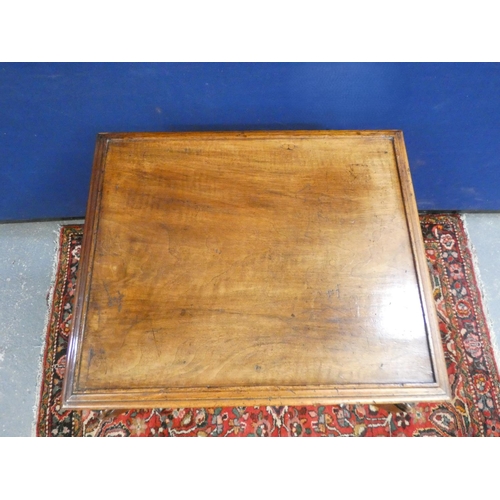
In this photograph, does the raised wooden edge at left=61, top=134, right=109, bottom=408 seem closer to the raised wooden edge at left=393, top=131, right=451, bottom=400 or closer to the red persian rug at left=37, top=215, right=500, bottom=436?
the red persian rug at left=37, top=215, right=500, bottom=436

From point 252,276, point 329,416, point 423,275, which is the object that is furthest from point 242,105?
point 329,416

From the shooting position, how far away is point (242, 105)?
3.12 feet

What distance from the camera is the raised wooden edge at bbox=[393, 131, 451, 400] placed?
708 mm

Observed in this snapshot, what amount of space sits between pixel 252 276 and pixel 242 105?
1.53 ft

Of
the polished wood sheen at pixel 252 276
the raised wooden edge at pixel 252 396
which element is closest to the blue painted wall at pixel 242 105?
the polished wood sheen at pixel 252 276

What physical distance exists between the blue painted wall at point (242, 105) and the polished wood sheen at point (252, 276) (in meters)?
0.12

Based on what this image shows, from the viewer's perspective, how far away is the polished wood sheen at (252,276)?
702mm

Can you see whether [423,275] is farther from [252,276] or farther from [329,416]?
[329,416]

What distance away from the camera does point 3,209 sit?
1326mm

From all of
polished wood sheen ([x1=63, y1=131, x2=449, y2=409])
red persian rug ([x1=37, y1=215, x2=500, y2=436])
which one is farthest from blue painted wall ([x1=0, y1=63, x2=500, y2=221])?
red persian rug ([x1=37, y1=215, x2=500, y2=436])

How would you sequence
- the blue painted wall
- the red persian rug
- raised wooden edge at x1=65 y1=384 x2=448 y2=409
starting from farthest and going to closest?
the red persian rug, the blue painted wall, raised wooden edge at x1=65 y1=384 x2=448 y2=409

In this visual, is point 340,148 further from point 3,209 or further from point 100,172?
point 3,209

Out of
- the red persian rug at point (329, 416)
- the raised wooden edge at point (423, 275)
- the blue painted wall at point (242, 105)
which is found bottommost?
the red persian rug at point (329, 416)

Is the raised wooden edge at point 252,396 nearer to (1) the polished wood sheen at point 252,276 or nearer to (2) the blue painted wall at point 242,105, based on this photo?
(1) the polished wood sheen at point 252,276
